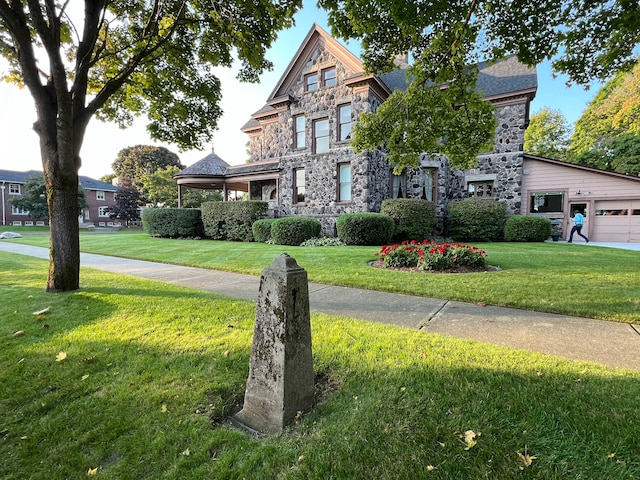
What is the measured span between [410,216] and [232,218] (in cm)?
914

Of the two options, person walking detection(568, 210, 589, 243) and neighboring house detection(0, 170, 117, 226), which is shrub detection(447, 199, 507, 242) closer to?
person walking detection(568, 210, 589, 243)

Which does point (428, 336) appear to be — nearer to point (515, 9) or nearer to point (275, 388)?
point (275, 388)

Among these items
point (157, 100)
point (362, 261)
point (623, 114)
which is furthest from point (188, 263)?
point (623, 114)

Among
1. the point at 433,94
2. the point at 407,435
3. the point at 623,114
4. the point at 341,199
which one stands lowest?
the point at 407,435

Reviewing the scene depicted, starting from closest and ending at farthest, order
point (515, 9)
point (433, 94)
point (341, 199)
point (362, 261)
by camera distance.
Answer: point (515, 9), point (433, 94), point (362, 261), point (341, 199)

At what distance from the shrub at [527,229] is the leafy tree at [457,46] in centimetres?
927

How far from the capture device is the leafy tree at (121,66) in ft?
15.9

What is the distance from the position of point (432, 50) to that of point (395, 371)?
6098mm

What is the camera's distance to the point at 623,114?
19531 mm

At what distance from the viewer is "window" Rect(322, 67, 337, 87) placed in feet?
50.3

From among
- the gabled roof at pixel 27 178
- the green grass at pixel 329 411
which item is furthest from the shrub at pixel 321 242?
the gabled roof at pixel 27 178

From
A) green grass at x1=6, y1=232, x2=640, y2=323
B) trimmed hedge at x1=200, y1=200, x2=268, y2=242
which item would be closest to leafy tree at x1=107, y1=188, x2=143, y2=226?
trimmed hedge at x1=200, y1=200, x2=268, y2=242

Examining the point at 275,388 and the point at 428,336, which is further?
the point at 428,336

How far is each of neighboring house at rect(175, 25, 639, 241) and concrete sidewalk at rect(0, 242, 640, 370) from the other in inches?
383
